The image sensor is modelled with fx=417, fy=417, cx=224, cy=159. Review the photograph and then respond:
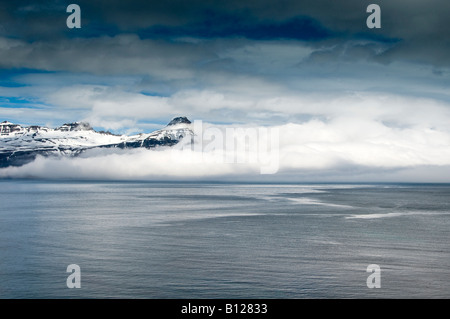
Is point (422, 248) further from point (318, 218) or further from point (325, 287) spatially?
point (318, 218)

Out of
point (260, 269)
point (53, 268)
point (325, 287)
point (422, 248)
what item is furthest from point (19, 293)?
point (422, 248)

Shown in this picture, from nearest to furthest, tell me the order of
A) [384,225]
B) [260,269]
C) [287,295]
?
1. [287,295]
2. [260,269]
3. [384,225]

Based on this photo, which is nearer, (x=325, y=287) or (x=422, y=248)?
(x=325, y=287)

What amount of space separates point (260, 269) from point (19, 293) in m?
22.3

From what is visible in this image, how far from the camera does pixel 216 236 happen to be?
6362 centimetres

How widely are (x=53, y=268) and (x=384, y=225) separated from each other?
58.7 metres
